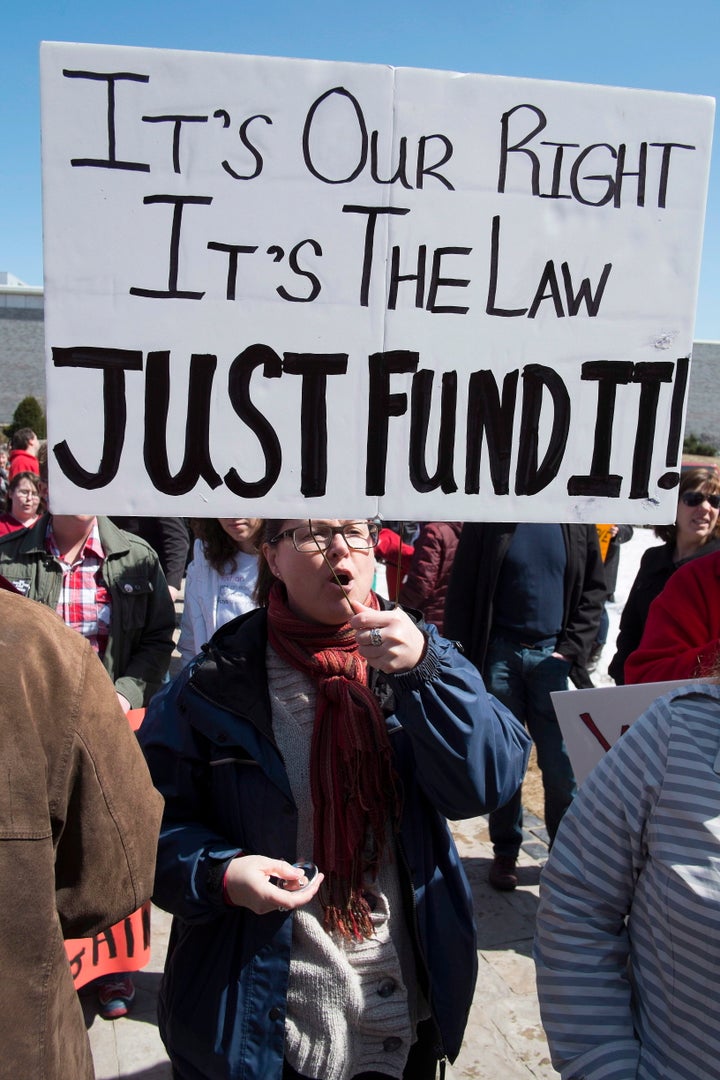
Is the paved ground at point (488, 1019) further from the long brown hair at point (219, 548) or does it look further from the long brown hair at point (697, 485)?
the long brown hair at point (697, 485)

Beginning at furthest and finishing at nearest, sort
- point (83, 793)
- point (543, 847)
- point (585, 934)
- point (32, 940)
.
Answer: point (543, 847)
point (585, 934)
point (83, 793)
point (32, 940)

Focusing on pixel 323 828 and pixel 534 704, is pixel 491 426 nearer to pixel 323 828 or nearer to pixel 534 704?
pixel 323 828

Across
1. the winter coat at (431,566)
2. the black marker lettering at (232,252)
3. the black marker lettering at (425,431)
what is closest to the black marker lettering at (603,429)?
the black marker lettering at (425,431)

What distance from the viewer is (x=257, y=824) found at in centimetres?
166

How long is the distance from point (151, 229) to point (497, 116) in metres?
0.65

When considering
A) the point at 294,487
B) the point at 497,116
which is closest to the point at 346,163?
the point at 497,116

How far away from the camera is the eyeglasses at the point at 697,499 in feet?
→ 12.2

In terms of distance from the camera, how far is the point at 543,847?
14.3 feet

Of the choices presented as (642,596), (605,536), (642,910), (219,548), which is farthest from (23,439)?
(642,910)

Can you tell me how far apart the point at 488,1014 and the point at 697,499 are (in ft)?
7.24

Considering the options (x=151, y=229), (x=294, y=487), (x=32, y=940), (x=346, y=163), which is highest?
(x=346, y=163)

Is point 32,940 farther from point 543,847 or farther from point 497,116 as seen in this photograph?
point 543,847

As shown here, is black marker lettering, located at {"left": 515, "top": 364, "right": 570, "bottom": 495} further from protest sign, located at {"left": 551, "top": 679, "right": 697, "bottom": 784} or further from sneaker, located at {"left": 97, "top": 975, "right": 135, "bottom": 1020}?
sneaker, located at {"left": 97, "top": 975, "right": 135, "bottom": 1020}

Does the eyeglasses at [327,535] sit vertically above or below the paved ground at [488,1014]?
above
